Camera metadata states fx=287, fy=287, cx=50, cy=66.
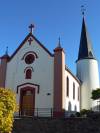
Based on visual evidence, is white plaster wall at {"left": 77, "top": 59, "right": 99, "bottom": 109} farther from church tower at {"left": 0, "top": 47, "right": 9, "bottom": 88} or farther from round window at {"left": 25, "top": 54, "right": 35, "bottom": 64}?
church tower at {"left": 0, "top": 47, "right": 9, "bottom": 88}

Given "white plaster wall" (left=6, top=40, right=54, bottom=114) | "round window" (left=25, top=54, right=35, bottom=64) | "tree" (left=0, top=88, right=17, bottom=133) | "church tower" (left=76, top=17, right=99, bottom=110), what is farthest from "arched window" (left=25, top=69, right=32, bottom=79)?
"tree" (left=0, top=88, right=17, bottom=133)

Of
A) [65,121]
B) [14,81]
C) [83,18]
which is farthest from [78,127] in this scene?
[83,18]

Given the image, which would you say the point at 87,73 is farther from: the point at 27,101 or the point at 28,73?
the point at 27,101

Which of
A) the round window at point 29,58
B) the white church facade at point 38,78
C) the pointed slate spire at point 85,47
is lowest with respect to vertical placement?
the white church facade at point 38,78

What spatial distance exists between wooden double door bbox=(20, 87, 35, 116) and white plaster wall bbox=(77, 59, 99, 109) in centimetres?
1083

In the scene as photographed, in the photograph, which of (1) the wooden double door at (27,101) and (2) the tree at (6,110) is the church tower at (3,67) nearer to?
(1) the wooden double door at (27,101)

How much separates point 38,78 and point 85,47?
47.9ft

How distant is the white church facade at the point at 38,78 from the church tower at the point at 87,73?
3.35 metres

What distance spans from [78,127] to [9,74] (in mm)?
12915

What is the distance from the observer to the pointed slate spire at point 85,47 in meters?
44.1

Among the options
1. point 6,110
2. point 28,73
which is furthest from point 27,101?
point 6,110

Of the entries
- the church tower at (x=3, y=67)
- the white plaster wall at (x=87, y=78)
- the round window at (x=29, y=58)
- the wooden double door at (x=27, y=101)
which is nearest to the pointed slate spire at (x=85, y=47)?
the white plaster wall at (x=87, y=78)

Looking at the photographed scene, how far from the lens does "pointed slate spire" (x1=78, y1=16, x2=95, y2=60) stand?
145 feet

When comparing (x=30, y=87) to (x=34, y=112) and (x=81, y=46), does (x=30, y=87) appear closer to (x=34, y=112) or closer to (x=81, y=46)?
(x=34, y=112)
